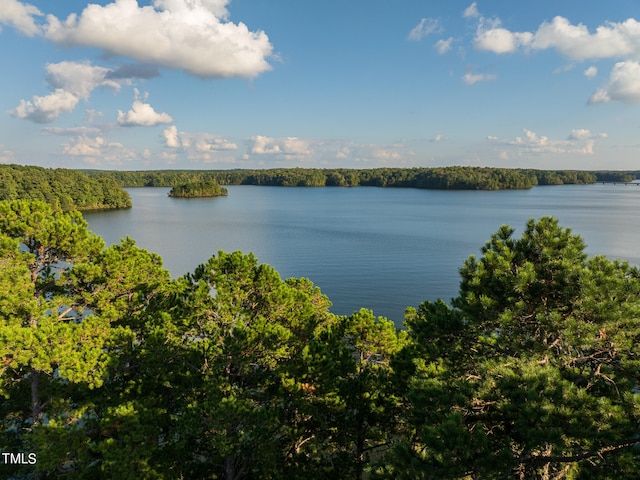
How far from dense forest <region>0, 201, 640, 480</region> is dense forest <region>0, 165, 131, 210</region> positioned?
100551 mm

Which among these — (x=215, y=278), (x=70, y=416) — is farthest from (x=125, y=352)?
(x=215, y=278)

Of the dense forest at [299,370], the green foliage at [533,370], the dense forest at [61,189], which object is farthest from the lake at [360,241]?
the green foliage at [533,370]

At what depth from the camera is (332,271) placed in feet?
152

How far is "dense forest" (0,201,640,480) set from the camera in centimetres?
755

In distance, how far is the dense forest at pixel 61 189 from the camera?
330ft

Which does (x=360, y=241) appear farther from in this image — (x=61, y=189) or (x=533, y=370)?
(x=61, y=189)

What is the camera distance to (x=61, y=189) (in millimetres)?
110875

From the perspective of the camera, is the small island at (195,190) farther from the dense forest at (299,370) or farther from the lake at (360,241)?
the dense forest at (299,370)

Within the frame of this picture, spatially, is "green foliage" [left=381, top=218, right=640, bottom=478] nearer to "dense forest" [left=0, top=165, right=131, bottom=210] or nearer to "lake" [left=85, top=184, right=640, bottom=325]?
"lake" [left=85, top=184, right=640, bottom=325]

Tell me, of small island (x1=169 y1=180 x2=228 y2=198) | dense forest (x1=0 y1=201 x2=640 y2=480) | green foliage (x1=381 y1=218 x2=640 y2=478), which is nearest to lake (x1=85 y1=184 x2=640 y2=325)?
dense forest (x1=0 y1=201 x2=640 y2=480)

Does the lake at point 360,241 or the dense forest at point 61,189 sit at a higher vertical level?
the dense forest at point 61,189

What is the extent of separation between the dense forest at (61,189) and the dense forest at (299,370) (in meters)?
101

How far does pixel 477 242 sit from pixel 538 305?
5575 centimetres

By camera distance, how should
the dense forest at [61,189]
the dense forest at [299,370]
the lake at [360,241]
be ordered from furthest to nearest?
the dense forest at [61,189] < the lake at [360,241] < the dense forest at [299,370]
